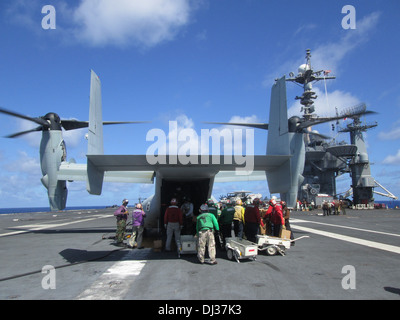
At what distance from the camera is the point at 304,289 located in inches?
201

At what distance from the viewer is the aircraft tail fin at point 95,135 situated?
9.04m

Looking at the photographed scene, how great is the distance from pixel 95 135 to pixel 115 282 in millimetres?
5978

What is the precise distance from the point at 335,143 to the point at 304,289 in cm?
5452

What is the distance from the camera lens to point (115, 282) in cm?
568

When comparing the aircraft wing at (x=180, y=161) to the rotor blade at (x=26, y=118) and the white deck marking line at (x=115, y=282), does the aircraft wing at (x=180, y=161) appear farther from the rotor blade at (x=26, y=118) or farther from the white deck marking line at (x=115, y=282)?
the rotor blade at (x=26, y=118)

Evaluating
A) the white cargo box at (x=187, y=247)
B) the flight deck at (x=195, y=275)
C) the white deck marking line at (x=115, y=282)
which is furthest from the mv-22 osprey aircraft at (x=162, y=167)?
the white deck marking line at (x=115, y=282)

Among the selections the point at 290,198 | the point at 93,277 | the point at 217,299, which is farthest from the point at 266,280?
the point at 290,198

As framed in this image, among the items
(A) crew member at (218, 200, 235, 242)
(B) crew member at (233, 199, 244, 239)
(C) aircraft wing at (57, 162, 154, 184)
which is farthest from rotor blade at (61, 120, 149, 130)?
(B) crew member at (233, 199, 244, 239)

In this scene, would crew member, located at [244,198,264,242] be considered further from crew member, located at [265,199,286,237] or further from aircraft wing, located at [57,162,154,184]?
aircraft wing, located at [57,162,154,184]

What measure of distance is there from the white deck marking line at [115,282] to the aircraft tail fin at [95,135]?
2.97 metres

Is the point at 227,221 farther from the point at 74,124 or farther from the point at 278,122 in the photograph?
the point at 74,124

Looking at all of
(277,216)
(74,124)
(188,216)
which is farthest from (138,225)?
(74,124)

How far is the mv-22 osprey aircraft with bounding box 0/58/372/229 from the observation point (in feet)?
29.9
